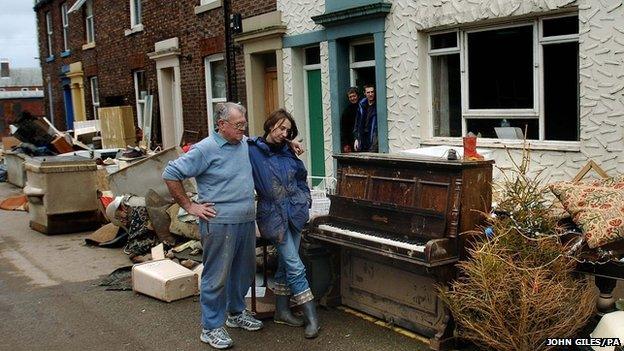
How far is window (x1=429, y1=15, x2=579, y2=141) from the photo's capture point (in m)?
8.18

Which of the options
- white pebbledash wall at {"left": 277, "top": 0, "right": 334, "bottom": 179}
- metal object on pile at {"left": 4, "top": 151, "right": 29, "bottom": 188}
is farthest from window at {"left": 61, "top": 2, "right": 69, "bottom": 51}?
white pebbledash wall at {"left": 277, "top": 0, "right": 334, "bottom": 179}

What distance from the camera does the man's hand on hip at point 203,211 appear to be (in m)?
5.66

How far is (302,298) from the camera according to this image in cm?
602

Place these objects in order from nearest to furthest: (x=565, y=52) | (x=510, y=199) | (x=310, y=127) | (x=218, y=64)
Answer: (x=510, y=199), (x=565, y=52), (x=310, y=127), (x=218, y=64)

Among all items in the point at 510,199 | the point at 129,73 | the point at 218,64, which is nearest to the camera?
the point at 510,199

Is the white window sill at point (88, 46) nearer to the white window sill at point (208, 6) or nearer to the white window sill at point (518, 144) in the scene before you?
the white window sill at point (208, 6)

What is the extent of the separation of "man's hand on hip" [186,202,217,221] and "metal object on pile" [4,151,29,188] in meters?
13.6

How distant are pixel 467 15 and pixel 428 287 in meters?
4.50

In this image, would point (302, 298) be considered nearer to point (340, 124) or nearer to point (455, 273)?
point (455, 273)

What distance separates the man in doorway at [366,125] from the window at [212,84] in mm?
5308

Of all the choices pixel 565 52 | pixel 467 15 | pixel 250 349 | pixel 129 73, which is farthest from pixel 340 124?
pixel 129 73

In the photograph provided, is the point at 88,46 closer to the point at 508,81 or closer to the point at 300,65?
the point at 300,65

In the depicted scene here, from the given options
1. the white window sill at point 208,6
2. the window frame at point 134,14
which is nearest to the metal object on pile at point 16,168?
the window frame at point 134,14

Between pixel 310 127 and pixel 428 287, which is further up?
pixel 310 127
